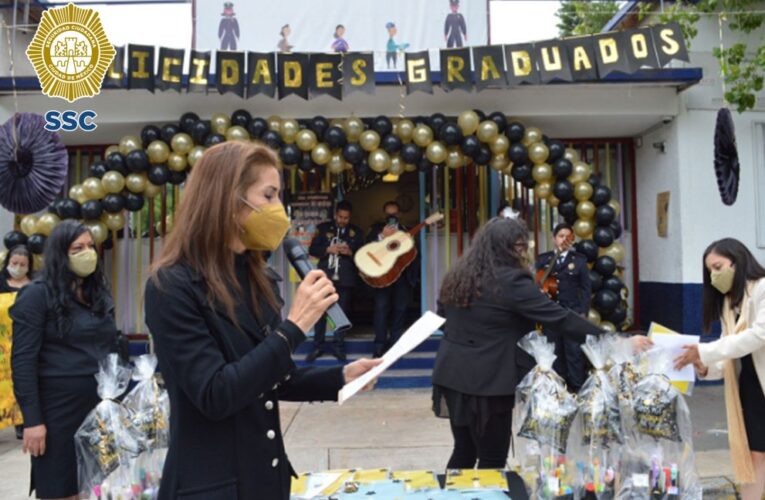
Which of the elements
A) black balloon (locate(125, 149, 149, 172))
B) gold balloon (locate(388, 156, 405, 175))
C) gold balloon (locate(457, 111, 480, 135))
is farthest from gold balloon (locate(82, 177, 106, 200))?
gold balloon (locate(457, 111, 480, 135))

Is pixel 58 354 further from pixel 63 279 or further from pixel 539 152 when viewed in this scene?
pixel 539 152

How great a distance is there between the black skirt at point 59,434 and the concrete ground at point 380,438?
1.72 metres

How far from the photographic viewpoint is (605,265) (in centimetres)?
668

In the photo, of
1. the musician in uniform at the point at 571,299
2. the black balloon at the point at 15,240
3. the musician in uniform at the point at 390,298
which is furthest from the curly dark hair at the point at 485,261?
the black balloon at the point at 15,240

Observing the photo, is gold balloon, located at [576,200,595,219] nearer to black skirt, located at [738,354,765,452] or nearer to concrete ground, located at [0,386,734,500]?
concrete ground, located at [0,386,734,500]

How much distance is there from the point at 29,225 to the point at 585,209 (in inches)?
248

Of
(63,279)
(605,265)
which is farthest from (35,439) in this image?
(605,265)

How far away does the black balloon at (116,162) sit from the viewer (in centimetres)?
668

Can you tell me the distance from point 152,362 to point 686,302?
6.51 metres

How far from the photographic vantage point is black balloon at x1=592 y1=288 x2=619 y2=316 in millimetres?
6660

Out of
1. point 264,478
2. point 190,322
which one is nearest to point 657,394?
point 264,478

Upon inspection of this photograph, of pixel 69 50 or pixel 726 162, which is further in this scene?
pixel 726 162

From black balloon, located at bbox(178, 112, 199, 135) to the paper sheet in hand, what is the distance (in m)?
5.54

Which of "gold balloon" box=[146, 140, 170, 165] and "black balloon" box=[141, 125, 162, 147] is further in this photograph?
"black balloon" box=[141, 125, 162, 147]
